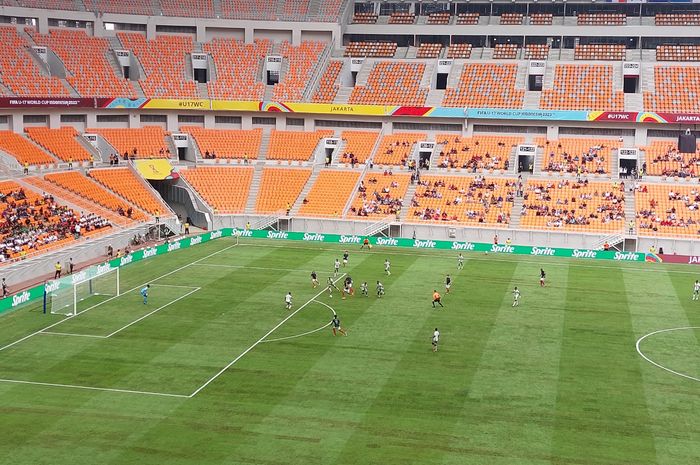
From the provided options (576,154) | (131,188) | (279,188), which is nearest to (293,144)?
(279,188)

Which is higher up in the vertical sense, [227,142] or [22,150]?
[227,142]

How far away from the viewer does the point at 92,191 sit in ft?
226

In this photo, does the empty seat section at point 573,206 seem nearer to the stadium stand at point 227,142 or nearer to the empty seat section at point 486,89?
the empty seat section at point 486,89

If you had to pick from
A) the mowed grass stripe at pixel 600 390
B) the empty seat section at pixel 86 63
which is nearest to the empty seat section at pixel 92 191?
the empty seat section at pixel 86 63

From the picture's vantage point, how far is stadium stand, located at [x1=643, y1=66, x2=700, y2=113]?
255ft

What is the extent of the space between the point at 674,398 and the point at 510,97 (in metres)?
52.0

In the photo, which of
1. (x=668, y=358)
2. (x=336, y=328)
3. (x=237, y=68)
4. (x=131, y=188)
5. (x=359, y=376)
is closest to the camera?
(x=359, y=376)

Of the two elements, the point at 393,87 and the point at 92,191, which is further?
the point at 393,87

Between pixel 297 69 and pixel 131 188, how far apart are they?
23.6m

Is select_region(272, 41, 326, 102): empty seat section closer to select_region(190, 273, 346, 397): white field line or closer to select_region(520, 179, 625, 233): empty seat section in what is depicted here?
select_region(520, 179, 625, 233): empty seat section

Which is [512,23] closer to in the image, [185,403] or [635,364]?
[635,364]

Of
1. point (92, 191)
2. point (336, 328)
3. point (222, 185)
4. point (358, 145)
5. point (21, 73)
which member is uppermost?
point (21, 73)

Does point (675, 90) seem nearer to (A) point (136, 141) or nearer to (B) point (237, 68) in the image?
(B) point (237, 68)

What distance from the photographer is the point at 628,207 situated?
70000 millimetres
